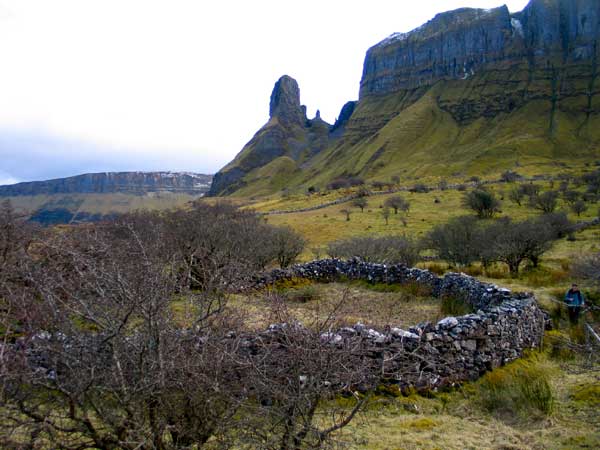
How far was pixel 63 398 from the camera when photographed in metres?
3.70

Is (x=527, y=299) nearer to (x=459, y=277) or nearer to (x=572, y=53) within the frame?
(x=459, y=277)

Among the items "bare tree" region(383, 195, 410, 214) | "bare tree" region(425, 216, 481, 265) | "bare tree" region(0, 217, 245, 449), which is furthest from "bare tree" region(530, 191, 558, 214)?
"bare tree" region(0, 217, 245, 449)

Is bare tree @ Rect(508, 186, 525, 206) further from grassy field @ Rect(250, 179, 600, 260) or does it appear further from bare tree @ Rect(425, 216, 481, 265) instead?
bare tree @ Rect(425, 216, 481, 265)

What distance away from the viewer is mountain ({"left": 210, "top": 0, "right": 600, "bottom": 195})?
102 meters

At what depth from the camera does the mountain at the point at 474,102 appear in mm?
101750

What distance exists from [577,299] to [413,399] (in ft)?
21.0

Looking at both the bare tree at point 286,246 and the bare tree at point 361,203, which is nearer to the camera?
the bare tree at point 286,246

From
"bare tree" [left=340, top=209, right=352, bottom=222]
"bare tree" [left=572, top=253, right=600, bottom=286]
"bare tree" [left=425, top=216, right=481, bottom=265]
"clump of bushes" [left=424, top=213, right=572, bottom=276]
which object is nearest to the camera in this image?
"bare tree" [left=572, top=253, right=600, bottom=286]

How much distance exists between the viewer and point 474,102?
134m

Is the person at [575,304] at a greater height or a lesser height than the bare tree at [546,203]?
lesser

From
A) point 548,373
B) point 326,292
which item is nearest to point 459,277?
point 326,292

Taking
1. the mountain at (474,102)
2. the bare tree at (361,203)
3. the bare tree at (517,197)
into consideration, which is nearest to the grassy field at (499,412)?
the bare tree at (517,197)

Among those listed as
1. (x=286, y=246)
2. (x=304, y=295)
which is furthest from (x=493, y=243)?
(x=304, y=295)

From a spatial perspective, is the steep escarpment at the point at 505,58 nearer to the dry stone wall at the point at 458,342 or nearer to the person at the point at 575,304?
the person at the point at 575,304
